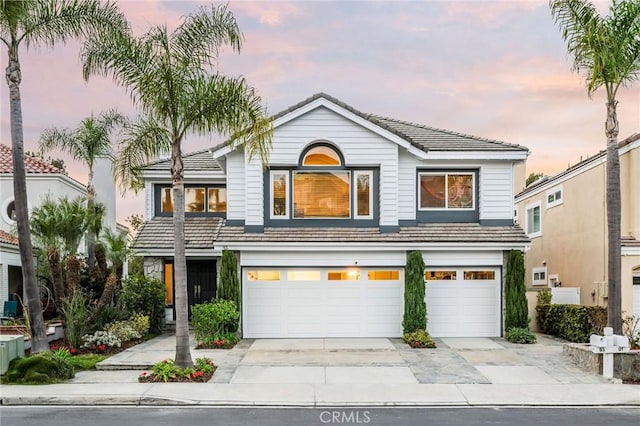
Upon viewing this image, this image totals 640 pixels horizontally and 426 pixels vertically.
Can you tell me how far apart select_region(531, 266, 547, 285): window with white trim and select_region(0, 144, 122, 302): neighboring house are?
18200mm

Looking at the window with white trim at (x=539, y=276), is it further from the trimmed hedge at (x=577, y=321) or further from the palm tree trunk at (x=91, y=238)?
the palm tree trunk at (x=91, y=238)

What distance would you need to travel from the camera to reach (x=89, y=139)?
20.0 m

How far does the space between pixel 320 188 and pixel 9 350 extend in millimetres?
9830

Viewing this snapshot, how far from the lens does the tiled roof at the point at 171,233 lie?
61.5 ft

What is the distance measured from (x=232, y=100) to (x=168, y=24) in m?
2.25

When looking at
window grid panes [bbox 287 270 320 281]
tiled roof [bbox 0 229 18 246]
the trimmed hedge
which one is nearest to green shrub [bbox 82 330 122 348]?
window grid panes [bbox 287 270 320 281]

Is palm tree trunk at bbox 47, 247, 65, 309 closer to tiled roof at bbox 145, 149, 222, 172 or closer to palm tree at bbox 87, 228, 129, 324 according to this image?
palm tree at bbox 87, 228, 129, 324

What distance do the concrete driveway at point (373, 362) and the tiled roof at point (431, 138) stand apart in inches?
244

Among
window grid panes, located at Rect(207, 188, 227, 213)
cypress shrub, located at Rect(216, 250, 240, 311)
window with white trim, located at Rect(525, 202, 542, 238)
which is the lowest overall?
cypress shrub, located at Rect(216, 250, 240, 311)

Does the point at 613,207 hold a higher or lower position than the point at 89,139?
lower

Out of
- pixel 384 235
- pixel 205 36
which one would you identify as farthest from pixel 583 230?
pixel 205 36

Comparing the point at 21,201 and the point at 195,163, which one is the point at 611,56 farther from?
the point at 21,201

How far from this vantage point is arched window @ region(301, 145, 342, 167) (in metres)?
17.9

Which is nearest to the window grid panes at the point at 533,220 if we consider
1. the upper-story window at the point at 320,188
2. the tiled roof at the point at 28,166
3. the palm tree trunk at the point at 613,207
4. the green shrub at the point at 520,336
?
the green shrub at the point at 520,336
